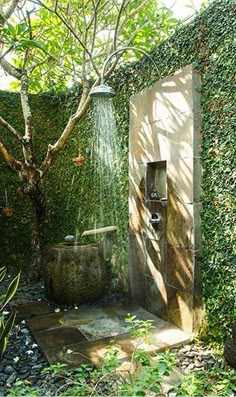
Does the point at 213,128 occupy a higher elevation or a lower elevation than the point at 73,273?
higher

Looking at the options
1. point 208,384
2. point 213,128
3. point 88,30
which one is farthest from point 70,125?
point 208,384

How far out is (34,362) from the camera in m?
2.27

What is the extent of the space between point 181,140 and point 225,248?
3.30 feet

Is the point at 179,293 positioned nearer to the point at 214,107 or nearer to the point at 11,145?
the point at 214,107

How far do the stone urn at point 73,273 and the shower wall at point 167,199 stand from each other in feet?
1.41

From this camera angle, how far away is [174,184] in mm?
2791

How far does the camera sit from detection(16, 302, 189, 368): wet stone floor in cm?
232

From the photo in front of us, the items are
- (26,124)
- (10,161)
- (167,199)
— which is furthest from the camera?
(26,124)

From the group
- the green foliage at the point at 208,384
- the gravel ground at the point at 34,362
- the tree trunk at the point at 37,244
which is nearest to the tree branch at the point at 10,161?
the tree trunk at the point at 37,244

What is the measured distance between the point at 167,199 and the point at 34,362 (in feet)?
5.71

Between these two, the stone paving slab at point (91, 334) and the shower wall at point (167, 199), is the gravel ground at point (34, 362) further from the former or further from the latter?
the shower wall at point (167, 199)

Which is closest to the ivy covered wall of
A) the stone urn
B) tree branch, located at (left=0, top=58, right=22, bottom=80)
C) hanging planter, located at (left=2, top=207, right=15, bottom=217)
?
the stone urn

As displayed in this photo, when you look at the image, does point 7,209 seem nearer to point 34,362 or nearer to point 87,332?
point 87,332

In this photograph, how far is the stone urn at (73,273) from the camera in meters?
3.30
